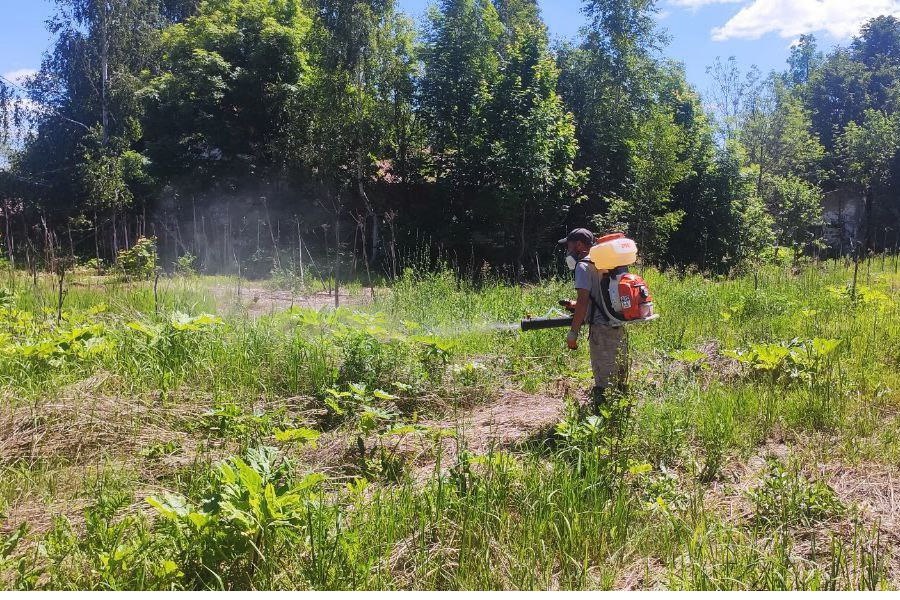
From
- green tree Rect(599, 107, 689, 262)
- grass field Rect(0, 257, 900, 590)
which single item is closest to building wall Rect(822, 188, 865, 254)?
green tree Rect(599, 107, 689, 262)

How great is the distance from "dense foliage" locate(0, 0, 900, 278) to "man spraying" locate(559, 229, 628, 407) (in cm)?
1194

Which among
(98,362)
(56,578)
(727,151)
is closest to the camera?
(56,578)

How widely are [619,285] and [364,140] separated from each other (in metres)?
15.7

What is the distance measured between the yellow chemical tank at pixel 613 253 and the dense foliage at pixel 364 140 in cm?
1229

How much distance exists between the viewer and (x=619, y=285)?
4430mm

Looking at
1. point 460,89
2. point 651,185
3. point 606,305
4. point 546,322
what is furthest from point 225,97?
point 606,305

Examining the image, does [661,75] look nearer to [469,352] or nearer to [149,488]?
[469,352]

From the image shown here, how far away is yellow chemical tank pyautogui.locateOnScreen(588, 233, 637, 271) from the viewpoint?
14.3 feet

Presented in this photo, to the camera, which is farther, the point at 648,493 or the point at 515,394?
the point at 515,394

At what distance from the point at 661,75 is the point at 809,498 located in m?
19.9

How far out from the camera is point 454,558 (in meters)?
2.75

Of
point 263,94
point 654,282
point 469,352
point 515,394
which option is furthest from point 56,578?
point 263,94

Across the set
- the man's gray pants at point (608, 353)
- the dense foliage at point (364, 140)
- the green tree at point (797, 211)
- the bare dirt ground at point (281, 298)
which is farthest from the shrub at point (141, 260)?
the green tree at point (797, 211)

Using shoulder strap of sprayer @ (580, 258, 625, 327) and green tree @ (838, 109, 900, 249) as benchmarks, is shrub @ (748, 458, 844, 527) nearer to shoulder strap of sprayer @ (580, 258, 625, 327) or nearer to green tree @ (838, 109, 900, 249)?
shoulder strap of sprayer @ (580, 258, 625, 327)
